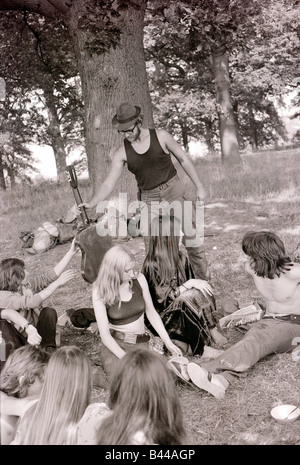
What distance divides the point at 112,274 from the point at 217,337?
120 cm

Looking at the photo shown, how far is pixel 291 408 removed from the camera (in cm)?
333

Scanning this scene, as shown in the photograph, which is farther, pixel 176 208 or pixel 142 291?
pixel 176 208

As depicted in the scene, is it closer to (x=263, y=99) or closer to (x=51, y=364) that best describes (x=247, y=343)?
(x=51, y=364)

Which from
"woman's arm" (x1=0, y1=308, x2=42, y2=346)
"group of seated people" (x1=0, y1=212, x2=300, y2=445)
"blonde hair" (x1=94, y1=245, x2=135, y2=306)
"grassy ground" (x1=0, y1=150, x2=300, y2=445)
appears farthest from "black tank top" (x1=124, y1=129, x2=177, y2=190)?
"woman's arm" (x1=0, y1=308, x2=42, y2=346)

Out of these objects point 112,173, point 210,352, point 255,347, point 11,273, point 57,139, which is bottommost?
point 210,352

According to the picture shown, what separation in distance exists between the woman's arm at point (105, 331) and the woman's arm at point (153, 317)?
1.12 ft

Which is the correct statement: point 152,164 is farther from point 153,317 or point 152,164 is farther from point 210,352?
point 210,352

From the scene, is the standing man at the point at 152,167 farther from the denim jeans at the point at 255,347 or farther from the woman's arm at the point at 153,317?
the denim jeans at the point at 255,347

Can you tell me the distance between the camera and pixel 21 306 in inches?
160

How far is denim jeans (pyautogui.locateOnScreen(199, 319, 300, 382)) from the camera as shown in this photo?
12.5 feet

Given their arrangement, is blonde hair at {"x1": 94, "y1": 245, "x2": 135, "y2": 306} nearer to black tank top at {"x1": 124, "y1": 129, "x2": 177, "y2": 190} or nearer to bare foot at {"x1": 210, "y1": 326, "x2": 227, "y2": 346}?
bare foot at {"x1": 210, "y1": 326, "x2": 227, "y2": 346}

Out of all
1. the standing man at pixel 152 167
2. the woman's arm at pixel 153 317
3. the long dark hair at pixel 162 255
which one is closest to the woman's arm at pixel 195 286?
the long dark hair at pixel 162 255

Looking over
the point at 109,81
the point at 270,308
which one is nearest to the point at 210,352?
the point at 270,308

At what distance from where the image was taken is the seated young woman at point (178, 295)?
14.2 feet
